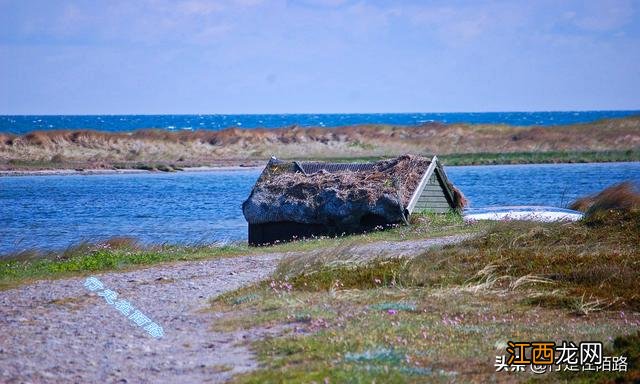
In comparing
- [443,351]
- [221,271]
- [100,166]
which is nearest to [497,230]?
[221,271]

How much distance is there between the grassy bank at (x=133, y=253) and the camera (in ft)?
59.8

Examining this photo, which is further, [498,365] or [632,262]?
[632,262]

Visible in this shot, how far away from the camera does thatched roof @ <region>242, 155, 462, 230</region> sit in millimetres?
24203

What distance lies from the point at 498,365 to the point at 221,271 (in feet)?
27.7

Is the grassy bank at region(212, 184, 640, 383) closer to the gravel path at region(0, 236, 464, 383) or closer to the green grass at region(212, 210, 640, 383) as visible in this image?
the green grass at region(212, 210, 640, 383)

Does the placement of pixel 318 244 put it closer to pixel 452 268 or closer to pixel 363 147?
pixel 452 268

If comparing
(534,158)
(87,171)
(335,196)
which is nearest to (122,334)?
(335,196)

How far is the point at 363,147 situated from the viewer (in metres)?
80.0

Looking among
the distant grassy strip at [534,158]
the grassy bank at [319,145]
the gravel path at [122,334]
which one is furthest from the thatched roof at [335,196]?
the grassy bank at [319,145]

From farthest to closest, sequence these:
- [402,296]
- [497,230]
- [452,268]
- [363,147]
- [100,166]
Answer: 1. [363,147]
2. [100,166]
3. [497,230]
4. [452,268]
5. [402,296]

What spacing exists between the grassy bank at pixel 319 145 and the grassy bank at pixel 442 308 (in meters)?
51.8

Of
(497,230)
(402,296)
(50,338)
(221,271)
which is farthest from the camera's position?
(497,230)

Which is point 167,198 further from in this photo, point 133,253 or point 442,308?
point 442,308

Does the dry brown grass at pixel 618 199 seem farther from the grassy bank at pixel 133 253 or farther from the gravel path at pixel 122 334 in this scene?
the gravel path at pixel 122 334
